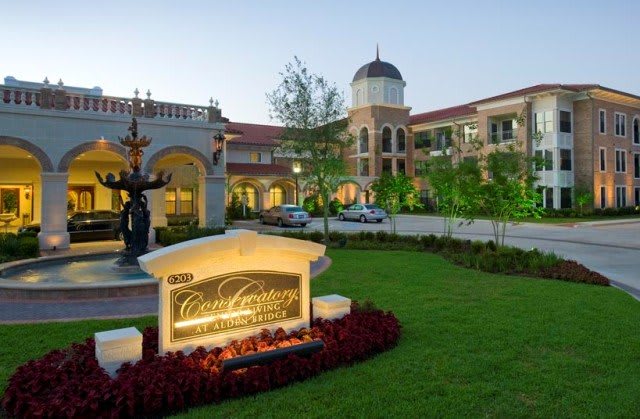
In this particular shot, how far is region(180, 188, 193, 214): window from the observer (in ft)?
120

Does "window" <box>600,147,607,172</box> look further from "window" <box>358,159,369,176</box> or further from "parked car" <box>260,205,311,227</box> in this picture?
"parked car" <box>260,205,311,227</box>

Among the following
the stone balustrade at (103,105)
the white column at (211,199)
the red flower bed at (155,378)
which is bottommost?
the red flower bed at (155,378)

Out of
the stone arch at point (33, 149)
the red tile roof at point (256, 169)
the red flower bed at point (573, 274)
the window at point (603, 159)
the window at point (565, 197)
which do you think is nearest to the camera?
the red flower bed at point (573, 274)

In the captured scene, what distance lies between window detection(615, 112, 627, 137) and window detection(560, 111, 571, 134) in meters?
5.45

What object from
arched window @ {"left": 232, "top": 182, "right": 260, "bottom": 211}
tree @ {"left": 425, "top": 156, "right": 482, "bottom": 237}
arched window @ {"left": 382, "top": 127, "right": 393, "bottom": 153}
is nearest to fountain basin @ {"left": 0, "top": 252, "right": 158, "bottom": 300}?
tree @ {"left": 425, "top": 156, "right": 482, "bottom": 237}

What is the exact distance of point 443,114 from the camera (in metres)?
48.9

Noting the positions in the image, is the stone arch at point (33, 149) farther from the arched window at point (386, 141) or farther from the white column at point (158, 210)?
the arched window at point (386, 141)

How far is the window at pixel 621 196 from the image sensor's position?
42188 millimetres

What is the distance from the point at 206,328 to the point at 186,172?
2384 cm

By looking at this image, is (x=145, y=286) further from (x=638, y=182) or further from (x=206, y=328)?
(x=638, y=182)

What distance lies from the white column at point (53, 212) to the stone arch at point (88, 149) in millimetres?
377

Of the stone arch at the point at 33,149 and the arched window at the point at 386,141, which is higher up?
the arched window at the point at 386,141

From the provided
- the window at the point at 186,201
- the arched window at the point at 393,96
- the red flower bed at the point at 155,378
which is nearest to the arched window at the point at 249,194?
the window at the point at 186,201

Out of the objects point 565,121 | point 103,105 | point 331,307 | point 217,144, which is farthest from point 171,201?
point 331,307
